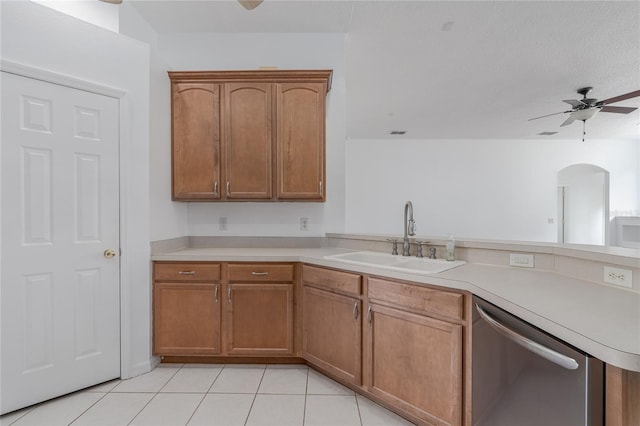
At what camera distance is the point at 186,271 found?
7.51ft

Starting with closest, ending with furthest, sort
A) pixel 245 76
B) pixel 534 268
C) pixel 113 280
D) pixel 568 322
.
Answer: pixel 568 322 → pixel 534 268 → pixel 113 280 → pixel 245 76

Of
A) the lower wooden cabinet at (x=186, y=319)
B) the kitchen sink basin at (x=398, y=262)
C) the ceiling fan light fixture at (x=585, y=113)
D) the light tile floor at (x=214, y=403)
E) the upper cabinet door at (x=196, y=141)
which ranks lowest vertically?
the light tile floor at (x=214, y=403)

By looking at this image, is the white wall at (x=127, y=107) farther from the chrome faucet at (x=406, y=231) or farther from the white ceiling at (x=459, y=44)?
the chrome faucet at (x=406, y=231)

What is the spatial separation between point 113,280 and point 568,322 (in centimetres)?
255

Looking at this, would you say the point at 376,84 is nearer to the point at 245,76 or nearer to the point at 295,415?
the point at 245,76

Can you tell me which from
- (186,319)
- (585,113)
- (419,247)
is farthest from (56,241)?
(585,113)

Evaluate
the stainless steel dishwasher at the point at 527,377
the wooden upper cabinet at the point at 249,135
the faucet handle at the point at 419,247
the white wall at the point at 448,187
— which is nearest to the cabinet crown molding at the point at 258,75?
the wooden upper cabinet at the point at 249,135

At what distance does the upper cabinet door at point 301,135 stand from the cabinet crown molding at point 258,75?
5cm

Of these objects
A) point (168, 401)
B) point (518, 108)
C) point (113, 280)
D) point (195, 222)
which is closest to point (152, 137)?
point (195, 222)

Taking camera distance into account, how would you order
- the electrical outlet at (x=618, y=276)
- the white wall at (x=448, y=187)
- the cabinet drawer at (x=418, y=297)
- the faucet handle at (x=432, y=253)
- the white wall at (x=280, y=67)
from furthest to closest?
the white wall at (x=448, y=187)
the white wall at (x=280, y=67)
the faucet handle at (x=432, y=253)
the cabinet drawer at (x=418, y=297)
the electrical outlet at (x=618, y=276)

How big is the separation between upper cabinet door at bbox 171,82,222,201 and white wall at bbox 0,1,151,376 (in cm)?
29

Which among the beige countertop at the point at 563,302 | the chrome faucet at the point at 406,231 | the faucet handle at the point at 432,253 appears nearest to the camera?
the beige countertop at the point at 563,302

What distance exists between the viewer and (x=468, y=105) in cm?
471

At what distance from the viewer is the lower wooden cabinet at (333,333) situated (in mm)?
1902
